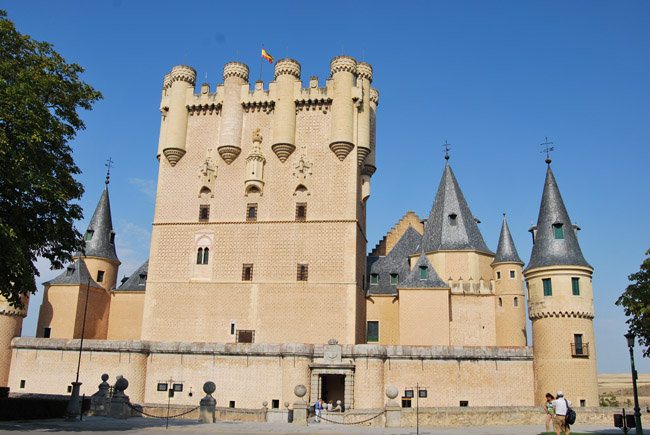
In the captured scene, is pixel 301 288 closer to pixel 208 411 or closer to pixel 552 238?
pixel 208 411

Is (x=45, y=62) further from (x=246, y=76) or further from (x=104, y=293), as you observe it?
(x=104, y=293)

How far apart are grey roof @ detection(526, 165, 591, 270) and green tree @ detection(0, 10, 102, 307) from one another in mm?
21650

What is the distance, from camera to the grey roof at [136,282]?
38341 mm

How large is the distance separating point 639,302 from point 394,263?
59.5 ft

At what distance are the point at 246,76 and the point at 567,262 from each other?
21337 millimetres

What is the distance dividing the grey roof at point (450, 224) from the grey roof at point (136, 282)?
18211 millimetres

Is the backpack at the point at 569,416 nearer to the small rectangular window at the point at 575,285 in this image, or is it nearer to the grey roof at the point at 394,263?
the small rectangular window at the point at 575,285

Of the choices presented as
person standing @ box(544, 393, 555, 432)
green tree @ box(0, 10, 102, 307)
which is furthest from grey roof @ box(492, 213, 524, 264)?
green tree @ box(0, 10, 102, 307)

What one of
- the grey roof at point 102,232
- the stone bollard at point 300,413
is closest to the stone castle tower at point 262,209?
the grey roof at point 102,232

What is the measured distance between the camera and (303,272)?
1292 inches

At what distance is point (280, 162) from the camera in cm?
3472

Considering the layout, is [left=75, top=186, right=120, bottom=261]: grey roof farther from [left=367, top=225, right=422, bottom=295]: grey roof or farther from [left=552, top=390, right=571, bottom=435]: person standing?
[left=552, top=390, right=571, bottom=435]: person standing

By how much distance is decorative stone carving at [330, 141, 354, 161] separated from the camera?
33.7 meters

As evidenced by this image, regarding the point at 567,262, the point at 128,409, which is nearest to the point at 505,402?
the point at 567,262
